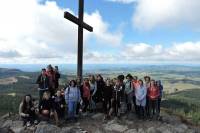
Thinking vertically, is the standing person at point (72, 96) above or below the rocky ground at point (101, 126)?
above

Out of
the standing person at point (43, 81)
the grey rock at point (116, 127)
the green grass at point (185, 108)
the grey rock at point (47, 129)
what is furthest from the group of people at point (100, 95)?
the green grass at point (185, 108)

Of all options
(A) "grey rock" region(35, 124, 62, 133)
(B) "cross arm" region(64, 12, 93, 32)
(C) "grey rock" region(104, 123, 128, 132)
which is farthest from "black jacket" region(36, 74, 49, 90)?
(C) "grey rock" region(104, 123, 128, 132)

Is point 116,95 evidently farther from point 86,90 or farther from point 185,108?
point 185,108

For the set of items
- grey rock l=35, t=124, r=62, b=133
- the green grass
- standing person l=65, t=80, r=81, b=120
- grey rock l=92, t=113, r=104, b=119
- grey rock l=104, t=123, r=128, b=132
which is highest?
standing person l=65, t=80, r=81, b=120

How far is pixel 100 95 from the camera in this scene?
1792 cm

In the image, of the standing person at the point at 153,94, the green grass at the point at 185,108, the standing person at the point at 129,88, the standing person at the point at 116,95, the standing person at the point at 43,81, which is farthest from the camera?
the green grass at the point at 185,108

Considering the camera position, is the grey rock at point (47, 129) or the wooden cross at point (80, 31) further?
the wooden cross at point (80, 31)

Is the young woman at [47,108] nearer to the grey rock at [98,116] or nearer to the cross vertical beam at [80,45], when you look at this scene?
the grey rock at [98,116]

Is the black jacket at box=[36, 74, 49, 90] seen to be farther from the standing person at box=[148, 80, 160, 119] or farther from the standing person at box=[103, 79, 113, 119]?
the standing person at box=[148, 80, 160, 119]

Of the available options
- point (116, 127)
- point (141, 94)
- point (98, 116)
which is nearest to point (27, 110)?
point (98, 116)

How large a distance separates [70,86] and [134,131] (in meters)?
3.71

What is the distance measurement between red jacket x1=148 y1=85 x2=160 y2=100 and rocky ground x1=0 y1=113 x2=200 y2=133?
1.26 metres

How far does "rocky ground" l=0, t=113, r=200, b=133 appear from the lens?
51.3ft

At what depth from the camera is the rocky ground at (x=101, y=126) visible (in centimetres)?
1563
